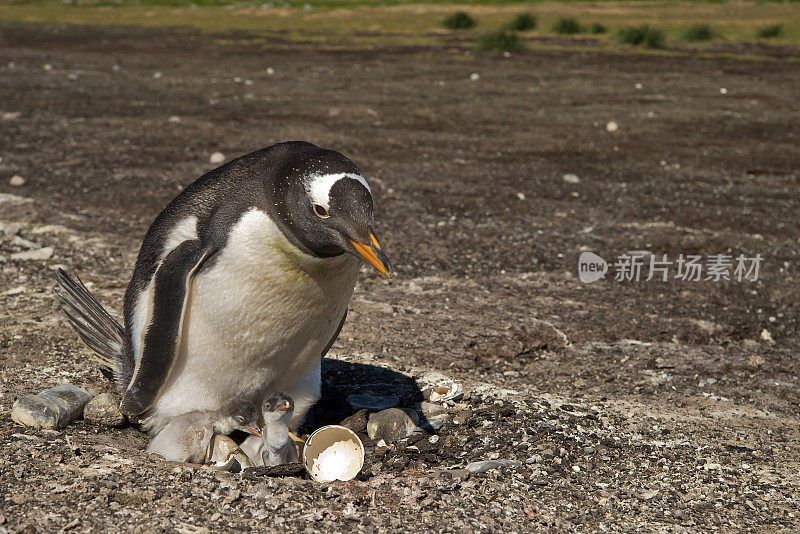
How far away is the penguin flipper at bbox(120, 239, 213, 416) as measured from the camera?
107 inches

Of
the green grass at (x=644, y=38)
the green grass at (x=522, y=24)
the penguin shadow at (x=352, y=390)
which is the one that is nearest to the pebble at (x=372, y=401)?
the penguin shadow at (x=352, y=390)

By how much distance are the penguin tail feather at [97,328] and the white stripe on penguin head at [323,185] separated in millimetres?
1289

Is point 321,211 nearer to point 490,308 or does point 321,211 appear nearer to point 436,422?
point 436,422

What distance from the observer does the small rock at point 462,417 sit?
11.1ft

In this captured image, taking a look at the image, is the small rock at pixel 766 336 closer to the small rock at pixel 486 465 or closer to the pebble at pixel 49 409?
the small rock at pixel 486 465

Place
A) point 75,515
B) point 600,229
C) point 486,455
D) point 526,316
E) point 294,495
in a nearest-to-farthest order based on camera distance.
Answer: point 75,515
point 294,495
point 486,455
point 526,316
point 600,229

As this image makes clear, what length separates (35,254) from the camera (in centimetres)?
519

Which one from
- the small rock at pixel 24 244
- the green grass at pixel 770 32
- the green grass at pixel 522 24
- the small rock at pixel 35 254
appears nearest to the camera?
the small rock at pixel 35 254

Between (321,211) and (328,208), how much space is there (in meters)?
0.03

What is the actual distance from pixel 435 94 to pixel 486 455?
415 inches

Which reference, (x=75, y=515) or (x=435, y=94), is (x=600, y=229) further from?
(x=435, y=94)

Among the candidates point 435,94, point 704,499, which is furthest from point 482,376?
point 435,94

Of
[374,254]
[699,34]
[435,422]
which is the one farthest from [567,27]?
[374,254]

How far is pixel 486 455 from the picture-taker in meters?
3.09
